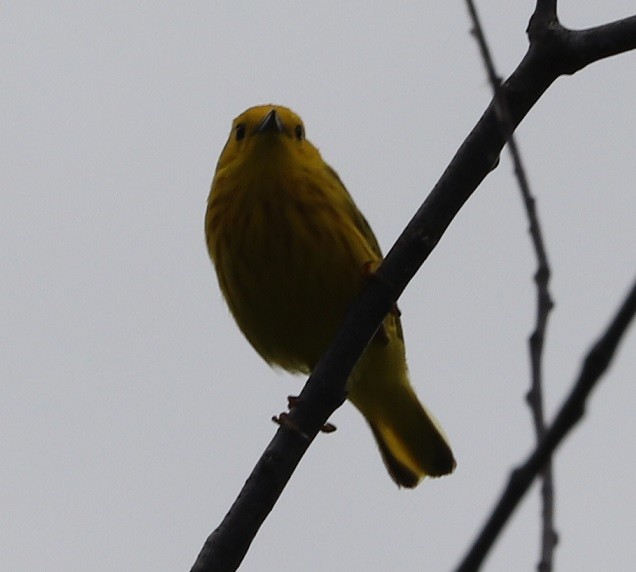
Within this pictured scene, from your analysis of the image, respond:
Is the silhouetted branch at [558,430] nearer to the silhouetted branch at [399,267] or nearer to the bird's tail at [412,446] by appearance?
the silhouetted branch at [399,267]

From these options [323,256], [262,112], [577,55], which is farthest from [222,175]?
[577,55]

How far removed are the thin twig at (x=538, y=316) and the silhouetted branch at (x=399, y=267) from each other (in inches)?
55.2

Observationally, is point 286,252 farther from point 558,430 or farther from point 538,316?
point 558,430

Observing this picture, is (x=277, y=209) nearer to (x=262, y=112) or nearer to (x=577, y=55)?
(x=262, y=112)

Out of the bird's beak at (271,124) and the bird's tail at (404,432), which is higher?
the bird's beak at (271,124)

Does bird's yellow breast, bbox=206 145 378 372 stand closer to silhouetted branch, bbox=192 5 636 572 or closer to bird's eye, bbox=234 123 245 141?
bird's eye, bbox=234 123 245 141

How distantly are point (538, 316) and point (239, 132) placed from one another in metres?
4.22

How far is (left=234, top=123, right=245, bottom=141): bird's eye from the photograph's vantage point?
235 inches

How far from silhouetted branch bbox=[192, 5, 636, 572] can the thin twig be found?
1402mm

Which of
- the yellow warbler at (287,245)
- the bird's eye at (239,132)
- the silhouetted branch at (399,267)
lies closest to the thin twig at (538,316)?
the silhouetted branch at (399,267)

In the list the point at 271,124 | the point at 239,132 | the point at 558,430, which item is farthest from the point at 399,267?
the point at 558,430

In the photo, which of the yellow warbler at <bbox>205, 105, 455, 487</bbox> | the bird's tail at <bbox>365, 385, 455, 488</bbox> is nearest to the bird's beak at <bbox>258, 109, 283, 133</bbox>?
the yellow warbler at <bbox>205, 105, 455, 487</bbox>

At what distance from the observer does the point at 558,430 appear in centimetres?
132

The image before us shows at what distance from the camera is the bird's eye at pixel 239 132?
5.98 meters
